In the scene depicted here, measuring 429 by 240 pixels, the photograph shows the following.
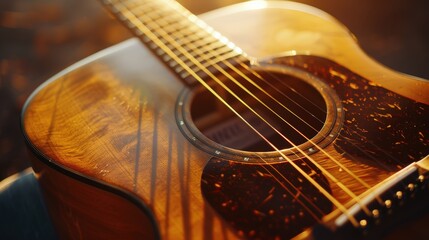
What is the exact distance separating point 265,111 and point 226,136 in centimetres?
13

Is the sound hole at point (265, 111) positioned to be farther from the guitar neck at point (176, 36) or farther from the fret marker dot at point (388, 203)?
the fret marker dot at point (388, 203)

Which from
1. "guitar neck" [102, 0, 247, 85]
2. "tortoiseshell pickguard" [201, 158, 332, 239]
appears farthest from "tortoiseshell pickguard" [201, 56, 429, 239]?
"guitar neck" [102, 0, 247, 85]

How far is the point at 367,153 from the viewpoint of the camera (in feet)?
2.26

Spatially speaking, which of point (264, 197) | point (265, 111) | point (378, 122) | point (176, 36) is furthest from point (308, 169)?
point (176, 36)

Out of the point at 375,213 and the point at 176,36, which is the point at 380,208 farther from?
the point at 176,36

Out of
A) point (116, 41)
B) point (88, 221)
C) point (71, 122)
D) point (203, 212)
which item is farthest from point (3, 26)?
point (203, 212)

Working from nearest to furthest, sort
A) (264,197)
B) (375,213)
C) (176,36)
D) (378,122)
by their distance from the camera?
(375,213)
(264,197)
(378,122)
(176,36)

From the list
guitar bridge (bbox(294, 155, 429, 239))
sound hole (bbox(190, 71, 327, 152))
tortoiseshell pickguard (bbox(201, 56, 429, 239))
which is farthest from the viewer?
sound hole (bbox(190, 71, 327, 152))

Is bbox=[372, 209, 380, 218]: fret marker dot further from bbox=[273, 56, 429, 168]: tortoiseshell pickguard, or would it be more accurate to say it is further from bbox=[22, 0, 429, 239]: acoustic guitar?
bbox=[273, 56, 429, 168]: tortoiseshell pickguard

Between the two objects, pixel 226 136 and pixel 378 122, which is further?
pixel 226 136

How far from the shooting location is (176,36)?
3.37 feet

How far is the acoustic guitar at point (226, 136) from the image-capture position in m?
0.60

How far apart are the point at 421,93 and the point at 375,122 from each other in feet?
0.48

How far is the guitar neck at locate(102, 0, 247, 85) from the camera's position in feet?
3.05
